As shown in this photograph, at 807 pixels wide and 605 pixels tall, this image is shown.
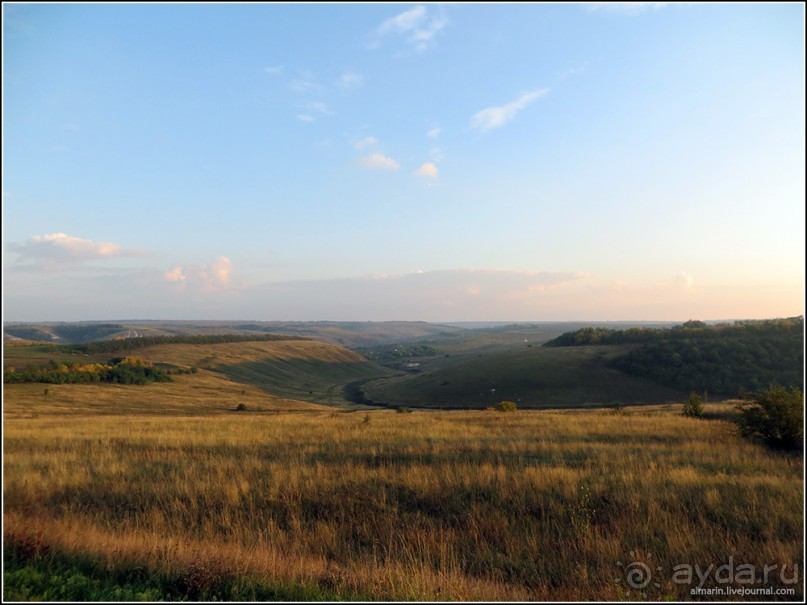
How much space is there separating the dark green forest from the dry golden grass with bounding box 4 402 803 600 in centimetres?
7424

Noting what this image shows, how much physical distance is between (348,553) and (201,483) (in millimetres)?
4304

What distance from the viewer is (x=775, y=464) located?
10.5 m

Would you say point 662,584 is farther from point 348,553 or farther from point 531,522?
point 348,553

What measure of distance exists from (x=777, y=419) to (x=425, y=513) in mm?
12428

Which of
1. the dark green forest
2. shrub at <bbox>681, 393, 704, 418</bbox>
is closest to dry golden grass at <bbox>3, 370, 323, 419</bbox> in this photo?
shrub at <bbox>681, 393, 704, 418</bbox>

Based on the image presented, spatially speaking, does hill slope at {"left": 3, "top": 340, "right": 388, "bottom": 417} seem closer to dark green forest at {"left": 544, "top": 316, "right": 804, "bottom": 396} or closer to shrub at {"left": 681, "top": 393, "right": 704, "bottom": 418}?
shrub at {"left": 681, "top": 393, "right": 704, "bottom": 418}

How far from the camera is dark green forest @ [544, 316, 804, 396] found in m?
70.9

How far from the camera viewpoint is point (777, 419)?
42.8 feet

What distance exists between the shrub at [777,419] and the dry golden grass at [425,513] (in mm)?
1586

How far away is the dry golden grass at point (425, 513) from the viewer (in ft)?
18.0

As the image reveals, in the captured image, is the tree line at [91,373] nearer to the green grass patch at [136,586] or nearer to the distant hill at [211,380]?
the distant hill at [211,380]

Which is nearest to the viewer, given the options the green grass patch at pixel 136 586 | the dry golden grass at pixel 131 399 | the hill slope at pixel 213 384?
the green grass patch at pixel 136 586

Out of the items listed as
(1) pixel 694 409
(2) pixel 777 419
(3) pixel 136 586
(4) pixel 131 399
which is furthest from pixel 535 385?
(3) pixel 136 586

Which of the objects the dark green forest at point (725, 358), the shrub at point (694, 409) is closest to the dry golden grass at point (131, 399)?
the shrub at point (694, 409)
